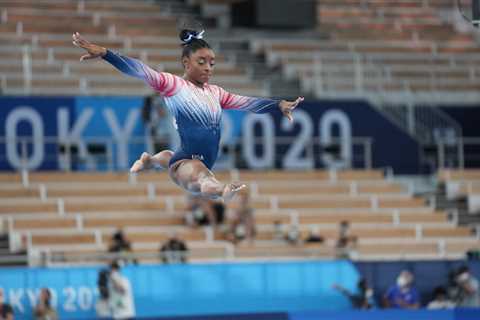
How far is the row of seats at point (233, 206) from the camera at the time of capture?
857 inches

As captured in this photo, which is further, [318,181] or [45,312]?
[318,181]

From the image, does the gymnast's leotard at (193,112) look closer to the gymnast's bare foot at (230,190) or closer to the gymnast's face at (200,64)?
the gymnast's face at (200,64)

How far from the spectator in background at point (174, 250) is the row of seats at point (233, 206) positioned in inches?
11.3

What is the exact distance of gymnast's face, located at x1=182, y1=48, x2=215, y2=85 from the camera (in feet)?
35.3

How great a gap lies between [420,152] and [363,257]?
444cm

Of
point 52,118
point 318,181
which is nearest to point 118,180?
point 52,118

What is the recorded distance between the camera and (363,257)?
73.8 ft

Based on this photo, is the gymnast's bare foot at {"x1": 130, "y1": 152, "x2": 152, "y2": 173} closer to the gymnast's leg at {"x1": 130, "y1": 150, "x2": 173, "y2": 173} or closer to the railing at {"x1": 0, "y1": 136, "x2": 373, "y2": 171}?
the gymnast's leg at {"x1": 130, "y1": 150, "x2": 173, "y2": 173}

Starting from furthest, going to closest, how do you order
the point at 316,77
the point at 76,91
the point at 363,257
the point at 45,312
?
the point at 316,77, the point at 76,91, the point at 363,257, the point at 45,312

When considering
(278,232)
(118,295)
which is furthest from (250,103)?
(278,232)

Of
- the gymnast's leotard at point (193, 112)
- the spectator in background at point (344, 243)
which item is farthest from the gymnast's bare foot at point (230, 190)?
the spectator in background at point (344, 243)

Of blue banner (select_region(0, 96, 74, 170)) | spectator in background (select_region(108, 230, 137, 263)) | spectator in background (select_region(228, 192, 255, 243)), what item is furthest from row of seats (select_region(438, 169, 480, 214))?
spectator in background (select_region(108, 230, 137, 263))

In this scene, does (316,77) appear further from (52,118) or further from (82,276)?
(82,276)

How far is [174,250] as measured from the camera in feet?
68.4
